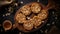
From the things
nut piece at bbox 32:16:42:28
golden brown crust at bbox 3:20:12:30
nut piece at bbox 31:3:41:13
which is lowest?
golden brown crust at bbox 3:20:12:30

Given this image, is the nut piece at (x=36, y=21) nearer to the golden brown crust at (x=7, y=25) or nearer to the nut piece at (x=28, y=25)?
the nut piece at (x=28, y=25)

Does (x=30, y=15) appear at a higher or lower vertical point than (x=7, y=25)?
higher

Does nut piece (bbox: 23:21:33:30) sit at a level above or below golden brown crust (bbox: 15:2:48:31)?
below

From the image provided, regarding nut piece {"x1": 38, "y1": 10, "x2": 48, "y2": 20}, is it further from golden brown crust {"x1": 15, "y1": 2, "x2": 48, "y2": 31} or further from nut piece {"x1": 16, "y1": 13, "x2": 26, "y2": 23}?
nut piece {"x1": 16, "y1": 13, "x2": 26, "y2": 23}

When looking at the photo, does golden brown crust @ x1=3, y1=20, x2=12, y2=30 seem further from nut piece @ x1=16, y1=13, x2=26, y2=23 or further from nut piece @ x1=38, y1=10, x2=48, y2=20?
nut piece @ x1=38, y1=10, x2=48, y2=20

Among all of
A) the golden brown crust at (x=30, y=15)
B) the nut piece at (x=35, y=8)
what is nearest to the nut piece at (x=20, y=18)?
the golden brown crust at (x=30, y=15)

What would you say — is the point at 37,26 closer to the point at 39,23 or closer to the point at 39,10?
the point at 39,23

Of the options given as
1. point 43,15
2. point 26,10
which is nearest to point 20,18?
point 26,10

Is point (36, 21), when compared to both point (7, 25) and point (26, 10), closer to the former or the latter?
point (26, 10)

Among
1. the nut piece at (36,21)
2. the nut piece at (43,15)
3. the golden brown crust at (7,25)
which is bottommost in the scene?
the golden brown crust at (7,25)

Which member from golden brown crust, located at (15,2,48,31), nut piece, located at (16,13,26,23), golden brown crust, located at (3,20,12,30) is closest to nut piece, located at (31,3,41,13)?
golden brown crust, located at (15,2,48,31)

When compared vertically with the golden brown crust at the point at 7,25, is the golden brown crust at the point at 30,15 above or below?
above

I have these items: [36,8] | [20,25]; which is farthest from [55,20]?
[20,25]
